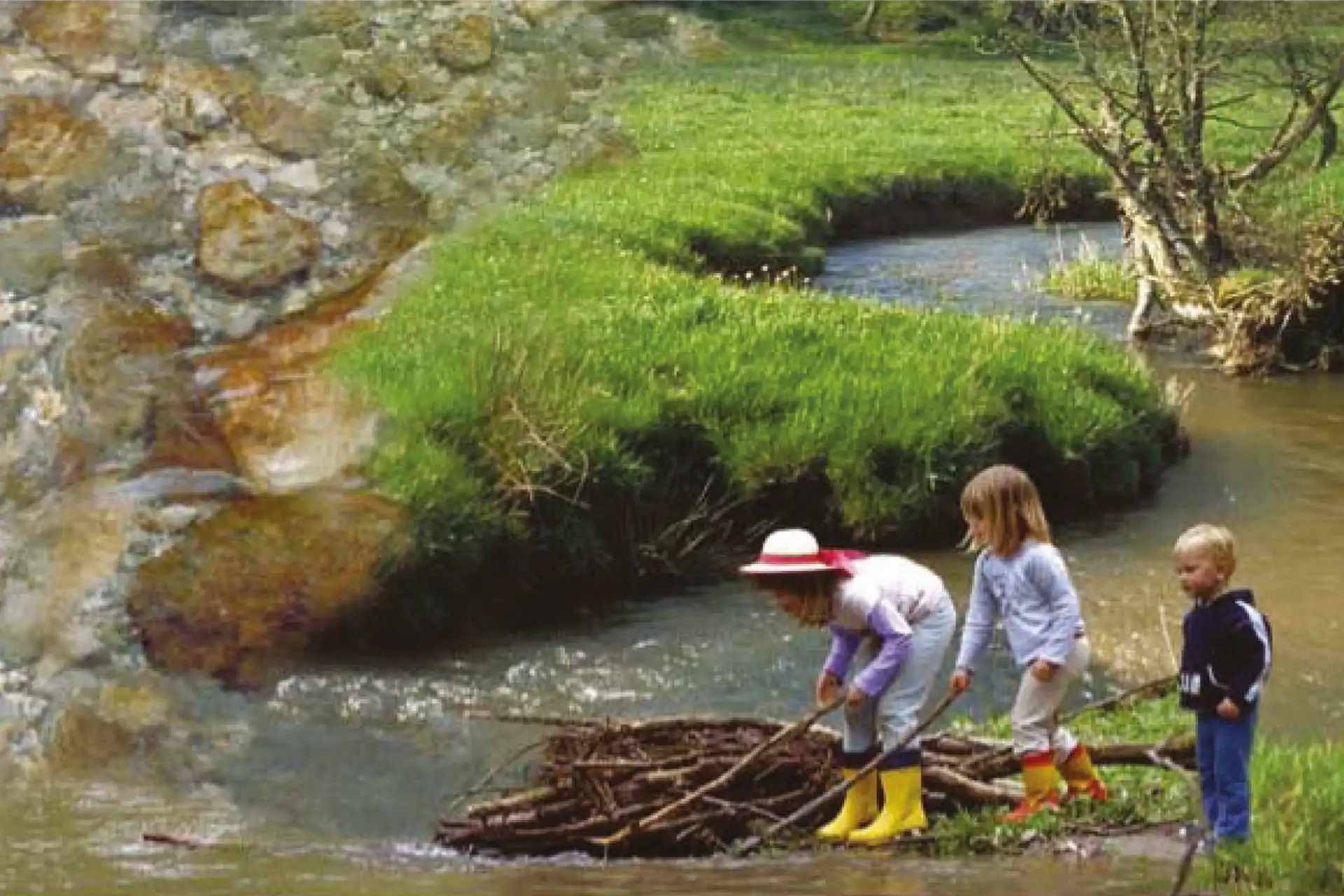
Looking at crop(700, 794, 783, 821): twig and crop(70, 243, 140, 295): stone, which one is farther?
crop(70, 243, 140, 295): stone

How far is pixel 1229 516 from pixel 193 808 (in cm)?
866

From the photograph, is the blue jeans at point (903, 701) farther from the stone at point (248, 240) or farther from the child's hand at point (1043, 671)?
the stone at point (248, 240)

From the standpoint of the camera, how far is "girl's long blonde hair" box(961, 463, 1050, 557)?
30.8 ft

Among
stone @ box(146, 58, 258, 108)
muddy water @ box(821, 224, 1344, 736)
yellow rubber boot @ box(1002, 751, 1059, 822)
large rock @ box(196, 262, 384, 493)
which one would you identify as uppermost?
stone @ box(146, 58, 258, 108)

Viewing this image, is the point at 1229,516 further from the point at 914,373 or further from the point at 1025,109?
the point at 1025,109

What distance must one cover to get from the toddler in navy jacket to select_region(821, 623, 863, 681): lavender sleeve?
1.76 meters

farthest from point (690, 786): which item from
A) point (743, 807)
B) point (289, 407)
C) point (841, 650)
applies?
point (289, 407)

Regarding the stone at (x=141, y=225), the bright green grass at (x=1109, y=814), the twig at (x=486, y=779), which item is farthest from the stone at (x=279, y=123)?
the bright green grass at (x=1109, y=814)

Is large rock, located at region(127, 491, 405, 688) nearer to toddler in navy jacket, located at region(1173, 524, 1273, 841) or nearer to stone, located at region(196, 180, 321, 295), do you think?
stone, located at region(196, 180, 321, 295)

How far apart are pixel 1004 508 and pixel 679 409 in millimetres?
6687

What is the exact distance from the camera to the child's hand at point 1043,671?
9.44 m

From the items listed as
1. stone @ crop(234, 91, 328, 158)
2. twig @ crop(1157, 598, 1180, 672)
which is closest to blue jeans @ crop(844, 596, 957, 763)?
twig @ crop(1157, 598, 1180, 672)

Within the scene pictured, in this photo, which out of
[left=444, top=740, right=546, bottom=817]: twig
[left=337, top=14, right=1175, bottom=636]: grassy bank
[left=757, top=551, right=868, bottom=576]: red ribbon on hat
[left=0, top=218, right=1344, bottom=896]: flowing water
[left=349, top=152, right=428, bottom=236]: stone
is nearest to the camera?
[left=0, top=218, right=1344, bottom=896]: flowing water

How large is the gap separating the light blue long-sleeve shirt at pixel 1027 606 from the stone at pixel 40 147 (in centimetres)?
553
